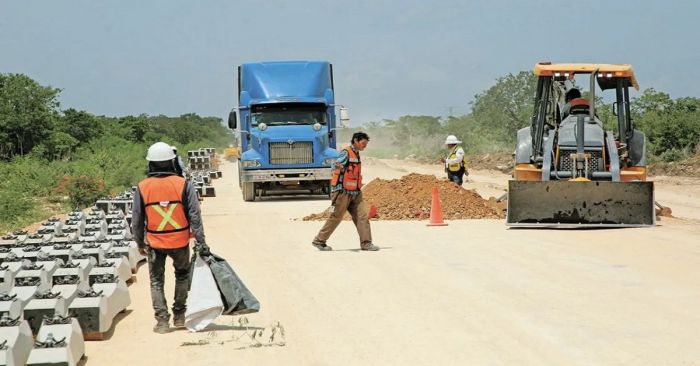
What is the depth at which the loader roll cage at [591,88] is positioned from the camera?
61.3 ft

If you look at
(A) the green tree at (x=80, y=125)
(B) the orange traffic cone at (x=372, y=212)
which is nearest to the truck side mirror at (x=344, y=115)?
(B) the orange traffic cone at (x=372, y=212)

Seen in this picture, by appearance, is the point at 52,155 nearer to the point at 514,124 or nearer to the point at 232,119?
the point at 232,119

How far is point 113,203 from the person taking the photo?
68.8 ft

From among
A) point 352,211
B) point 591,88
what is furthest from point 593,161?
point 352,211

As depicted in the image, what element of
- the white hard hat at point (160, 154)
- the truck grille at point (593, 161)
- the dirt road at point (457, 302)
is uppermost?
the white hard hat at point (160, 154)

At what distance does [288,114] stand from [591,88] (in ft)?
38.0

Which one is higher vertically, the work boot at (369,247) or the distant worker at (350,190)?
the distant worker at (350,190)

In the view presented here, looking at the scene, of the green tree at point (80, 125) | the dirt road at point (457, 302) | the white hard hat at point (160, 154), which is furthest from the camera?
the green tree at point (80, 125)

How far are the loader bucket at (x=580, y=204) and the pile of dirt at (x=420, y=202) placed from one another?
257cm

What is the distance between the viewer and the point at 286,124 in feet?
93.6

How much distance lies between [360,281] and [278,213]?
11.5 metres

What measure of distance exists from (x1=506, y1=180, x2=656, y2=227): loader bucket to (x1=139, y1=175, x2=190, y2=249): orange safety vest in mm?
9249

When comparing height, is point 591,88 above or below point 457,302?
above

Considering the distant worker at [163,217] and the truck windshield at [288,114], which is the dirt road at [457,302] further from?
the truck windshield at [288,114]
